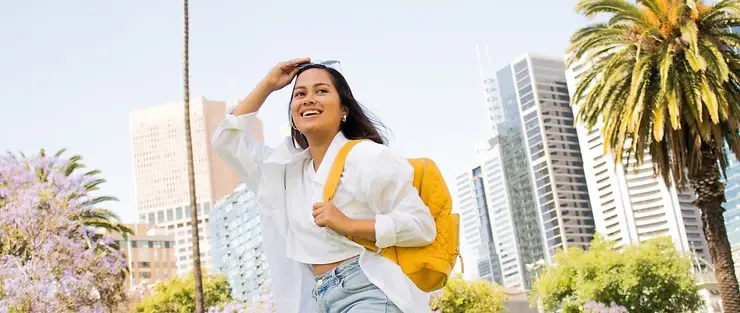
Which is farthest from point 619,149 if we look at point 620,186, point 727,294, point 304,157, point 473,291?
point 620,186

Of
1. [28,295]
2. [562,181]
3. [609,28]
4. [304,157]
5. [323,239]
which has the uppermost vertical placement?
[562,181]

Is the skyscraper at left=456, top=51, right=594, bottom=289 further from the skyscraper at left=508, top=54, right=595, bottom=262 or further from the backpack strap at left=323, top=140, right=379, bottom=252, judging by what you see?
the backpack strap at left=323, top=140, right=379, bottom=252

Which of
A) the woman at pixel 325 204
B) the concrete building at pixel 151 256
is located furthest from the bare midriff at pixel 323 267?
the concrete building at pixel 151 256

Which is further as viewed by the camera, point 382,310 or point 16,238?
point 16,238

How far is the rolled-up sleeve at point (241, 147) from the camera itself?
3.46 metres

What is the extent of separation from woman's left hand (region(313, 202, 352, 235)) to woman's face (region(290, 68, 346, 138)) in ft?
1.25

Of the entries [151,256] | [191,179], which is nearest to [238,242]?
[151,256]

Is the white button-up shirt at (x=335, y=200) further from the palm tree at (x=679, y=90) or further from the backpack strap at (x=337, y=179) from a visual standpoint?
the palm tree at (x=679, y=90)

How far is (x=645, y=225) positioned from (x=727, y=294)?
482 ft

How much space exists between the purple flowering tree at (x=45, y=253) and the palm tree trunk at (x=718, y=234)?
11780mm

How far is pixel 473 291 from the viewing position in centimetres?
4584

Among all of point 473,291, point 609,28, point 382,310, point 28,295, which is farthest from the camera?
point 473,291

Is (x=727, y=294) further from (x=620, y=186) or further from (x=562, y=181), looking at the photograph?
(x=562, y=181)

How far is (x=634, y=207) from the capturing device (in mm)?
158125
